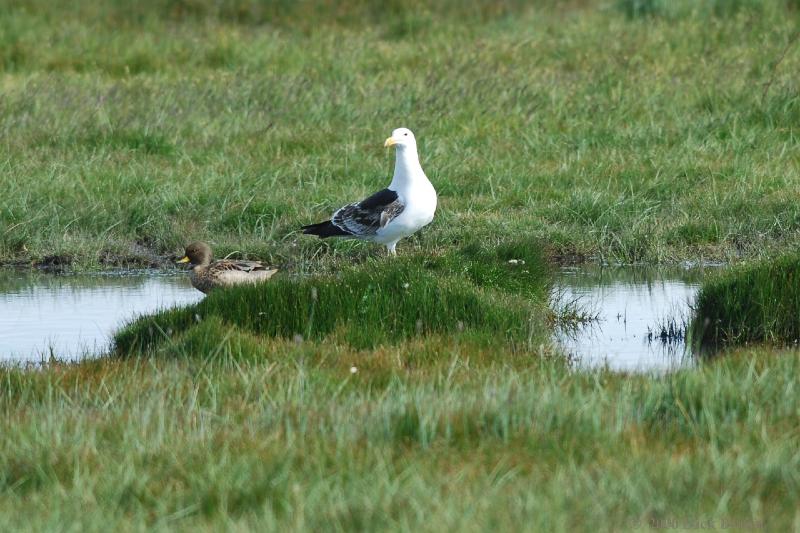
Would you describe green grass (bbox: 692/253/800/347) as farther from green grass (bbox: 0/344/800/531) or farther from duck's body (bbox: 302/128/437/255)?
duck's body (bbox: 302/128/437/255)

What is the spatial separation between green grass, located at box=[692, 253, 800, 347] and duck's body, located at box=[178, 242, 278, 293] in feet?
9.46

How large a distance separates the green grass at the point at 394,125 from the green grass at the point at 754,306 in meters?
1.84

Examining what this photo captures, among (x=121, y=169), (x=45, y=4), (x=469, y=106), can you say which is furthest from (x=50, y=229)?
(x=45, y=4)

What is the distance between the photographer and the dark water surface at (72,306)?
816 centimetres

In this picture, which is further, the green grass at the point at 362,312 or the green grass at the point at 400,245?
the green grass at the point at 362,312

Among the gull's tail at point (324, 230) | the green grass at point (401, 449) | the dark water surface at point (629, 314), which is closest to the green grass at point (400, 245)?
the green grass at point (401, 449)

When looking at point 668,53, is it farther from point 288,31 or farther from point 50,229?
point 50,229

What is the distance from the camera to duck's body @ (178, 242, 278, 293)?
9383 millimetres

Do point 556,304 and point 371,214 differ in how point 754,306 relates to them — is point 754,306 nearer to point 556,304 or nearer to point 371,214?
point 556,304

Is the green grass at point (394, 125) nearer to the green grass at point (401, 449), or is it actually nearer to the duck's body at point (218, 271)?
the duck's body at point (218, 271)

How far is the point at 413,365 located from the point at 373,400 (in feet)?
3.55

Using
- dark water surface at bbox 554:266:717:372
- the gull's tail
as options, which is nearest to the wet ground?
dark water surface at bbox 554:266:717:372

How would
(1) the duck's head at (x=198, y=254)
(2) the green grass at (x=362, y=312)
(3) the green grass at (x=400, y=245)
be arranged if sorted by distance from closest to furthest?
(3) the green grass at (x=400, y=245)
(2) the green grass at (x=362, y=312)
(1) the duck's head at (x=198, y=254)

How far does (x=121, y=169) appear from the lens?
A: 12.6m
